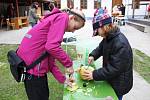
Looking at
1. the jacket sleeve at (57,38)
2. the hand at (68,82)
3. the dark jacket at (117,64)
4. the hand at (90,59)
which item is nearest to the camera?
the jacket sleeve at (57,38)

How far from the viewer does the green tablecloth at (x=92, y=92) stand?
248 cm

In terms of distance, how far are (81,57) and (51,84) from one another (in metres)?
2.14

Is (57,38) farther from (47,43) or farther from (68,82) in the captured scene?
(68,82)

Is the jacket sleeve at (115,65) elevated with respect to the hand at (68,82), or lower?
elevated

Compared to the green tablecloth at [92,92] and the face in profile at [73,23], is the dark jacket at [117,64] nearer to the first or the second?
the green tablecloth at [92,92]

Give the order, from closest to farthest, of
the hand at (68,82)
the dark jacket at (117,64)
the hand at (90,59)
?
the dark jacket at (117,64)
the hand at (68,82)
the hand at (90,59)

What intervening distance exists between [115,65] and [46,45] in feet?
2.19

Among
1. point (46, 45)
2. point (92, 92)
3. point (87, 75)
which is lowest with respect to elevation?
point (92, 92)

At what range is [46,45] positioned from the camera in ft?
8.10

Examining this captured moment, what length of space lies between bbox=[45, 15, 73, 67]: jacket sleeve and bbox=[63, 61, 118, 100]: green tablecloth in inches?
12.9

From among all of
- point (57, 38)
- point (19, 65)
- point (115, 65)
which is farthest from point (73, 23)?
point (19, 65)

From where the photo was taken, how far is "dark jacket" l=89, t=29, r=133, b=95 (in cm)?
254

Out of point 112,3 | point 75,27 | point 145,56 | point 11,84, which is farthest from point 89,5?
point 75,27

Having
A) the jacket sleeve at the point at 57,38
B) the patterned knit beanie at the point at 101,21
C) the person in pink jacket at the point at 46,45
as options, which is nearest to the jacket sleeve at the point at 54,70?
the person in pink jacket at the point at 46,45
